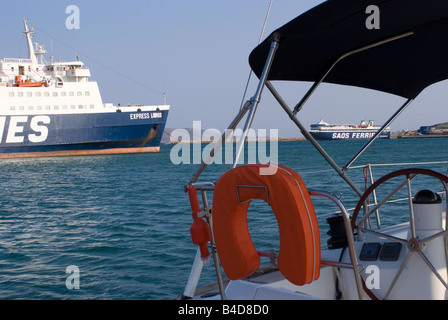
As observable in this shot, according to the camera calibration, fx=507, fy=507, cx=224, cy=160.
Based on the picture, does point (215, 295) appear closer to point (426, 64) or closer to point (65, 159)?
point (426, 64)

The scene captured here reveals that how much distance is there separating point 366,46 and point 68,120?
43.3 metres

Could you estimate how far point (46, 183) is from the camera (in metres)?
26.7

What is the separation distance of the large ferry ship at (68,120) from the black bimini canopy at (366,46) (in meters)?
42.3

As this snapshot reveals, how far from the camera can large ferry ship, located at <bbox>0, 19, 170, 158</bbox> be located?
4372 cm

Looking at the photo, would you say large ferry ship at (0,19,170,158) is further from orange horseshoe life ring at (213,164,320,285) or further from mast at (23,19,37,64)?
orange horseshoe life ring at (213,164,320,285)

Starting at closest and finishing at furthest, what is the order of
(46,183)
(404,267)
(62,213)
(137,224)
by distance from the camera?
(404,267), (137,224), (62,213), (46,183)

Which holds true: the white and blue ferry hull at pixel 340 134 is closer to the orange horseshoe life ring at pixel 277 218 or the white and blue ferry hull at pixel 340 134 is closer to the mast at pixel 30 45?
the mast at pixel 30 45

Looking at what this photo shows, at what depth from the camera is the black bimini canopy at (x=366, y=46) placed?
2.95 metres

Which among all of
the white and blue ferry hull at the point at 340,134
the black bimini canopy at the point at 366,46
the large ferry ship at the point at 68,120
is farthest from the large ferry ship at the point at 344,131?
the black bimini canopy at the point at 366,46

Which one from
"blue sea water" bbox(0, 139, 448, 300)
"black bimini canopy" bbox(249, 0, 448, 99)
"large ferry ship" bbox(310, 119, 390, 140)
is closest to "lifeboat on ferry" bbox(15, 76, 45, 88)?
"blue sea water" bbox(0, 139, 448, 300)

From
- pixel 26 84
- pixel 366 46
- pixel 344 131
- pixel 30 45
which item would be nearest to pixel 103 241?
pixel 366 46

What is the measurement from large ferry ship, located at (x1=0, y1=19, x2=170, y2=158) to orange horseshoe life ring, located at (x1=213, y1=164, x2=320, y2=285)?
43.5m

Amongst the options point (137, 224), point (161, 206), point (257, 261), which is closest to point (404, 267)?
point (257, 261)

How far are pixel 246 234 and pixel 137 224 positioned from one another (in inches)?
414
